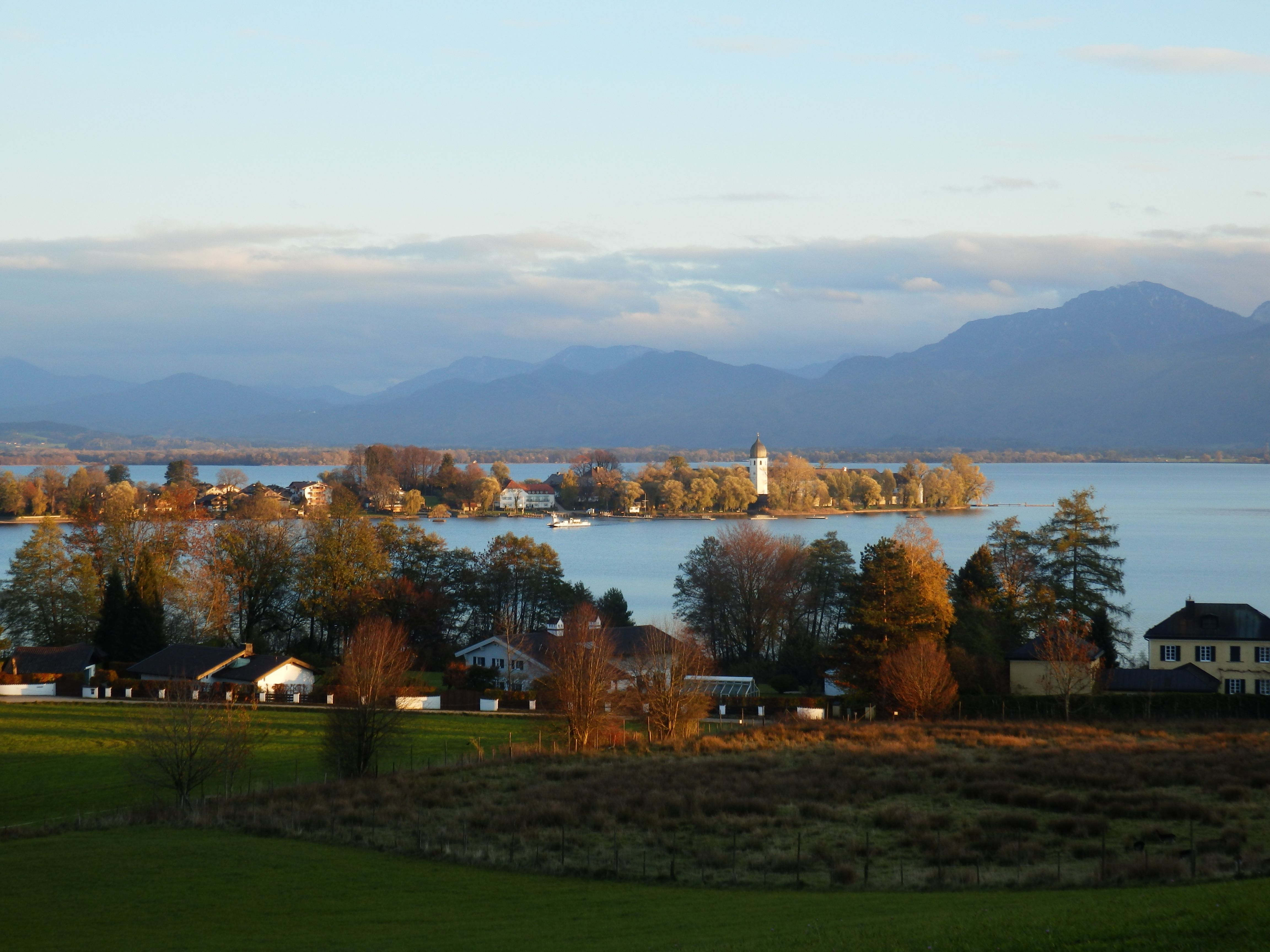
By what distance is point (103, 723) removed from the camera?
31.6 metres

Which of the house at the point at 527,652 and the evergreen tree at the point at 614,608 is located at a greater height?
the evergreen tree at the point at 614,608

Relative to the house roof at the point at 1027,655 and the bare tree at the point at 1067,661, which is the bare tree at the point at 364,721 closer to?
the bare tree at the point at 1067,661

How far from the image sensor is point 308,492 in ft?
398

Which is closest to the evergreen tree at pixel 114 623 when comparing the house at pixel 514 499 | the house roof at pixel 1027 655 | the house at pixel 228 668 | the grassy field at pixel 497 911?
the house at pixel 228 668

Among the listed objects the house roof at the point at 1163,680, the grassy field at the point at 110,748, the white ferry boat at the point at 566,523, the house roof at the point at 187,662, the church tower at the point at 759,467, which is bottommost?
the grassy field at the point at 110,748

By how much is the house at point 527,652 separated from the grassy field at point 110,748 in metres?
5.61

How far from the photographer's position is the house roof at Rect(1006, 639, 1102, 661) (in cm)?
3491

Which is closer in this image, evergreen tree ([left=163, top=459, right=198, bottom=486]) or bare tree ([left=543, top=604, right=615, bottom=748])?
bare tree ([left=543, top=604, right=615, bottom=748])

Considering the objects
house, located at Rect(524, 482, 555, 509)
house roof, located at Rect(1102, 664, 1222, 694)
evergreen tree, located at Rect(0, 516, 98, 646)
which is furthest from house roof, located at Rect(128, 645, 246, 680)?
house, located at Rect(524, 482, 555, 509)

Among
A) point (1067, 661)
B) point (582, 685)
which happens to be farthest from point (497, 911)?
point (1067, 661)

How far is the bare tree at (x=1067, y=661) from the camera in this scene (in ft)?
102

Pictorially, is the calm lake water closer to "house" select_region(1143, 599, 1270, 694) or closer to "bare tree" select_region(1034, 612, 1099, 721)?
"house" select_region(1143, 599, 1270, 694)

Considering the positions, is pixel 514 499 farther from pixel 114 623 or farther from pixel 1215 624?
pixel 1215 624

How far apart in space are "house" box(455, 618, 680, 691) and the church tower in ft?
310
